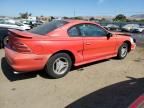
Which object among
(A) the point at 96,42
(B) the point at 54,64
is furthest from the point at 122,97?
(A) the point at 96,42

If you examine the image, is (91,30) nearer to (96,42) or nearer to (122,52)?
(96,42)

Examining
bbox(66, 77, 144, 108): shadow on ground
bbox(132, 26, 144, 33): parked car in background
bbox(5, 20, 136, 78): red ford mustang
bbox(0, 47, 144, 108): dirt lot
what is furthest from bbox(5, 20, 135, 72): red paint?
bbox(132, 26, 144, 33): parked car in background

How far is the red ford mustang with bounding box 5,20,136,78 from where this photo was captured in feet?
16.3

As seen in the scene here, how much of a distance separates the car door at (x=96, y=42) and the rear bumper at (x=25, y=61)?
1.46m

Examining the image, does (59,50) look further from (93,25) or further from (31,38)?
(93,25)

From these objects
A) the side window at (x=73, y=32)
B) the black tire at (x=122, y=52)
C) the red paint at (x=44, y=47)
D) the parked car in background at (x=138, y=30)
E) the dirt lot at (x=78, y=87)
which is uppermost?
the side window at (x=73, y=32)

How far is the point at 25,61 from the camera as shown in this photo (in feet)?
16.1

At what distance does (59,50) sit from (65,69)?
587mm

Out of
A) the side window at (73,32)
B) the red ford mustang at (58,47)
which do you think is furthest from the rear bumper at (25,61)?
the side window at (73,32)

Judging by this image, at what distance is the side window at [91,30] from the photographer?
19.9ft

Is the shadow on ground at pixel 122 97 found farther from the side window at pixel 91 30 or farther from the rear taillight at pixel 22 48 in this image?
the side window at pixel 91 30

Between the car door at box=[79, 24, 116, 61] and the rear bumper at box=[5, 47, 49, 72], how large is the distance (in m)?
1.46

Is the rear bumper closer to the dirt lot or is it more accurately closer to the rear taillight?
the rear taillight

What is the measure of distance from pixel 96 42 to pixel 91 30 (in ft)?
1.28
